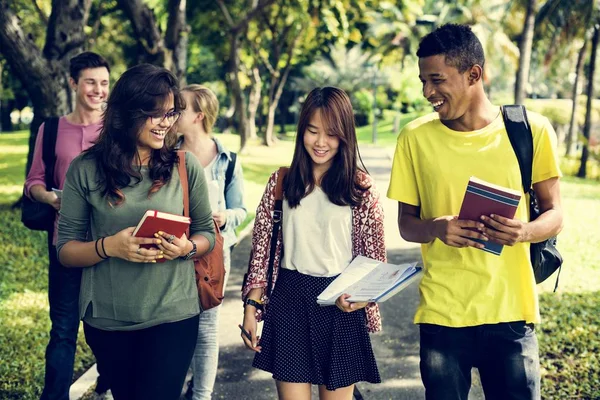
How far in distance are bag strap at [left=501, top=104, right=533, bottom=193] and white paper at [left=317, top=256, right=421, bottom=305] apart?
22.6 inches

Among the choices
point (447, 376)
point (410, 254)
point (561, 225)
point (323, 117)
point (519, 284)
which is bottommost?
point (410, 254)

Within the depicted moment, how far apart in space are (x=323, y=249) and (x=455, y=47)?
105 centimetres

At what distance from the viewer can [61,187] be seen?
414 cm

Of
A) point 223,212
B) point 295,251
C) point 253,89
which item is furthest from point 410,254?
point 253,89

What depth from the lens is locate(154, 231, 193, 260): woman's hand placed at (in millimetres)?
2799

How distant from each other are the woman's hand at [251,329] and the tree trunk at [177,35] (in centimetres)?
825

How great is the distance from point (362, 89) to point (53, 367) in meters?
55.9

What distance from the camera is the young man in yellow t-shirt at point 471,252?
2.82m

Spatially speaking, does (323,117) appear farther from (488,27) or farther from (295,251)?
(488,27)

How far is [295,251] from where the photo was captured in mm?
3256

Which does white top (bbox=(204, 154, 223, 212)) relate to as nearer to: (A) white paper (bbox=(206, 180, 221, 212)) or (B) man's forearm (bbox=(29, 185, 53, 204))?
(A) white paper (bbox=(206, 180, 221, 212))

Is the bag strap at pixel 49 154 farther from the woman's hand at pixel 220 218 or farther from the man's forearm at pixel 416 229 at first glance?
the man's forearm at pixel 416 229

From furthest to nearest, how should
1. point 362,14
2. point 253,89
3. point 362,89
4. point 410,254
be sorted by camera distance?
point 362,89, point 253,89, point 362,14, point 410,254

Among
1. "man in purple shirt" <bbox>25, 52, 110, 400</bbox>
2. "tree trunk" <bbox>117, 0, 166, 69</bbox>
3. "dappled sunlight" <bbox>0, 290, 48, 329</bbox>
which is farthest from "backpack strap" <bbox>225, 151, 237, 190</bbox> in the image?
"tree trunk" <bbox>117, 0, 166, 69</bbox>
